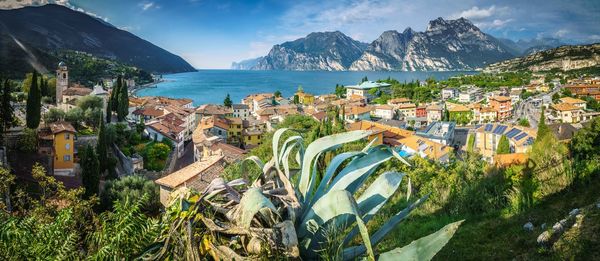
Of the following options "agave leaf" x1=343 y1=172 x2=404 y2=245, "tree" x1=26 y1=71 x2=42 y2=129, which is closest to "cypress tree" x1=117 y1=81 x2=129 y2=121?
"tree" x1=26 y1=71 x2=42 y2=129

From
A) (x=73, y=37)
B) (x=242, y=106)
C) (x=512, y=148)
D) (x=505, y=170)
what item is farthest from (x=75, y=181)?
(x=73, y=37)

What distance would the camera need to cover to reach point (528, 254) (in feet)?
10.1

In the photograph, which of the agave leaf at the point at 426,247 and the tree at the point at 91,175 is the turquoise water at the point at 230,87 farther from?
the agave leaf at the point at 426,247

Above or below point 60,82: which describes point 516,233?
below

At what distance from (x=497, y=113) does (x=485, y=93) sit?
1926 centimetres

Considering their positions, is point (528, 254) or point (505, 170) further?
point (505, 170)

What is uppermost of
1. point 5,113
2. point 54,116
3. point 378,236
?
point 378,236

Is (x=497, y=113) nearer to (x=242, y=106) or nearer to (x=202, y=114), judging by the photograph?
(x=242, y=106)

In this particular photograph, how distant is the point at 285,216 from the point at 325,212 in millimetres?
193

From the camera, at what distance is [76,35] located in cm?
11394

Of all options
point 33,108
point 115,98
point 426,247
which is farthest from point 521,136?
point 115,98

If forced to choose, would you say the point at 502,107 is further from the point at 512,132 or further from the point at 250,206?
the point at 250,206

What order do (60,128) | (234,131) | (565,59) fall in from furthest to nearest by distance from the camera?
1. (565,59)
2. (234,131)
3. (60,128)

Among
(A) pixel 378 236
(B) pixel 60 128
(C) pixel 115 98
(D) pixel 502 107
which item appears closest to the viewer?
(A) pixel 378 236
